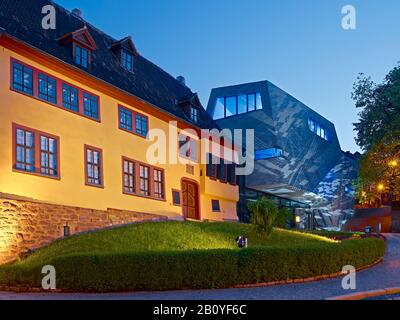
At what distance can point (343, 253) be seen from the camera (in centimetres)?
1611

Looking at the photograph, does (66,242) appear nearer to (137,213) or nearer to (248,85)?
(137,213)

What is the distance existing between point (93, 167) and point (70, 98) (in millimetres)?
3316

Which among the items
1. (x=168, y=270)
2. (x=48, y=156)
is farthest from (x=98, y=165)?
(x=168, y=270)

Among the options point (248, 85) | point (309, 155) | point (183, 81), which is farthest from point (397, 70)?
point (309, 155)

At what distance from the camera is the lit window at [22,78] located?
62.2ft

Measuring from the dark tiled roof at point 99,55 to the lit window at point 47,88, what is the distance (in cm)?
108

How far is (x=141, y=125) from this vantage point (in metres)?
26.5

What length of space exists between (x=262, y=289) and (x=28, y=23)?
15479mm

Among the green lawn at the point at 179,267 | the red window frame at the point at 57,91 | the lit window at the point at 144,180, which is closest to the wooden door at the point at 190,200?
the lit window at the point at 144,180

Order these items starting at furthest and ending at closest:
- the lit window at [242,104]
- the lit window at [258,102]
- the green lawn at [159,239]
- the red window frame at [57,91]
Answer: the lit window at [242,104] → the lit window at [258,102] → the red window frame at [57,91] → the green lawn at [159,239]

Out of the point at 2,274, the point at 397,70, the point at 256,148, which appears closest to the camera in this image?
the point at 2,274

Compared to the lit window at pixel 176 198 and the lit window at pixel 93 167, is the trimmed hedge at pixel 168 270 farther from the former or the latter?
the lit window at pixel 176 198

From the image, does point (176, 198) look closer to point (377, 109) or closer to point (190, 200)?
point (190, 200)

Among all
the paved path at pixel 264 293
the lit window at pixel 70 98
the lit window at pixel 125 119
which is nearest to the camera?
the paved path at pixel 264 293
